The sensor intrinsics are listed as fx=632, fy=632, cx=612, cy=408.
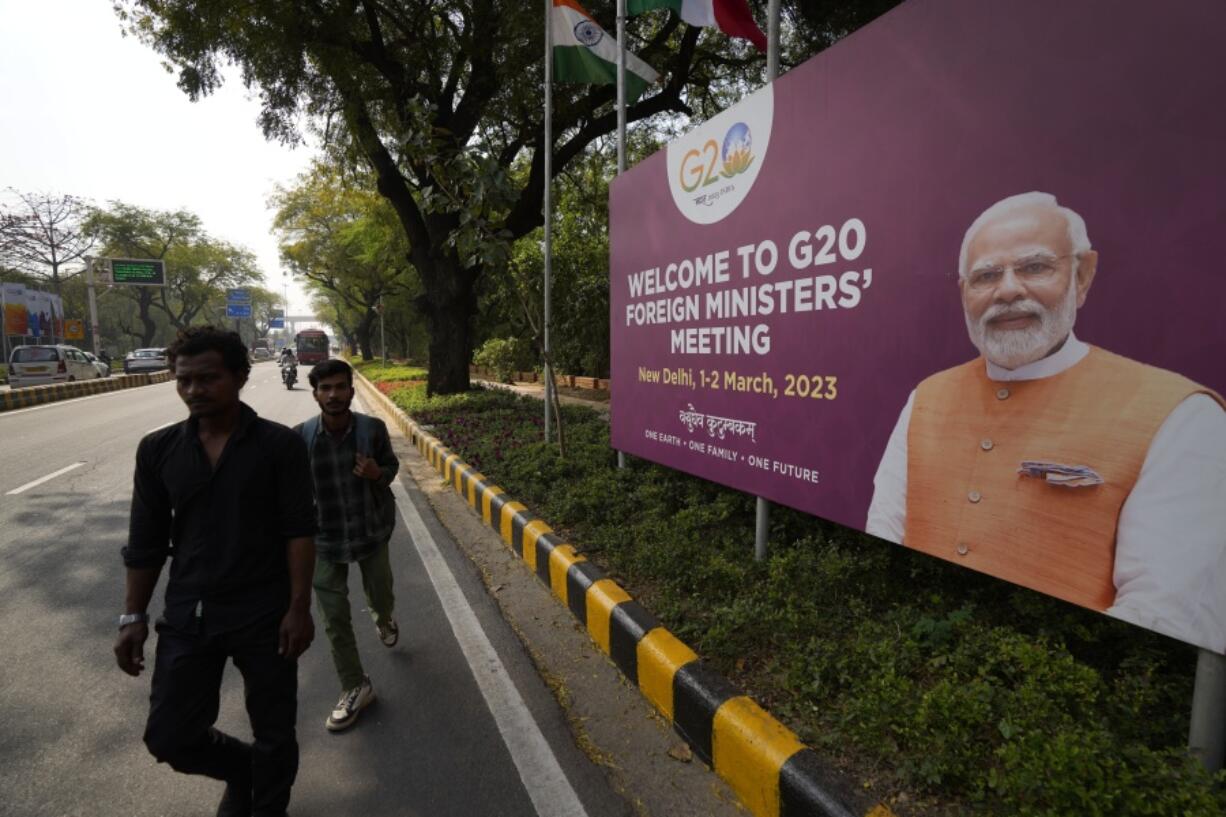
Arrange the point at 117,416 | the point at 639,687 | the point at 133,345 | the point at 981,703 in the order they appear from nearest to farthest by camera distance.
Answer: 1. the point at 981,703
2. the point at 639,687
3. the point at 117,416
4. the point at 133,345

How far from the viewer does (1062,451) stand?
6.89 feet

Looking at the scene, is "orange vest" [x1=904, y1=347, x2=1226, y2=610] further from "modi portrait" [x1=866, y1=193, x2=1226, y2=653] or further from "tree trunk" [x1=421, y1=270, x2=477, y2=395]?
"tree trunk" [x1=421, y1=270, x2=477, y2=395]

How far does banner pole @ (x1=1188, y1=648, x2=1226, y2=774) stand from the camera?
1.79 metres

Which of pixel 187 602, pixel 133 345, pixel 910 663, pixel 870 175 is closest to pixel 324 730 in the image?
pixel 187 602

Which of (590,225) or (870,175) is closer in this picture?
(870,175)

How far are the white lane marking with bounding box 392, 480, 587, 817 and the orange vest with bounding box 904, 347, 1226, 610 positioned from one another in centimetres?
170

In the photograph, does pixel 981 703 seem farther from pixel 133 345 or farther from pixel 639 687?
pixel 133 345

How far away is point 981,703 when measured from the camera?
202cm

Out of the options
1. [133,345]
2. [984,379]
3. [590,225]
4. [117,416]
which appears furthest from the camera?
[133,345]

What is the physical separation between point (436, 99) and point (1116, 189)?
10895 millimetres

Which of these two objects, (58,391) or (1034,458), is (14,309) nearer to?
(58,391)

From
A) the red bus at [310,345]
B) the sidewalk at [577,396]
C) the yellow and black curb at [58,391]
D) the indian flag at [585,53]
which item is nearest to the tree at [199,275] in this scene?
the red bus at [310,345]

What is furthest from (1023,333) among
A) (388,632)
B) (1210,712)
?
(388,632)

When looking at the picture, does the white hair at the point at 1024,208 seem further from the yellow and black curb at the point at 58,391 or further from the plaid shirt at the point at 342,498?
the yellow and black curb at the point at 58,391
